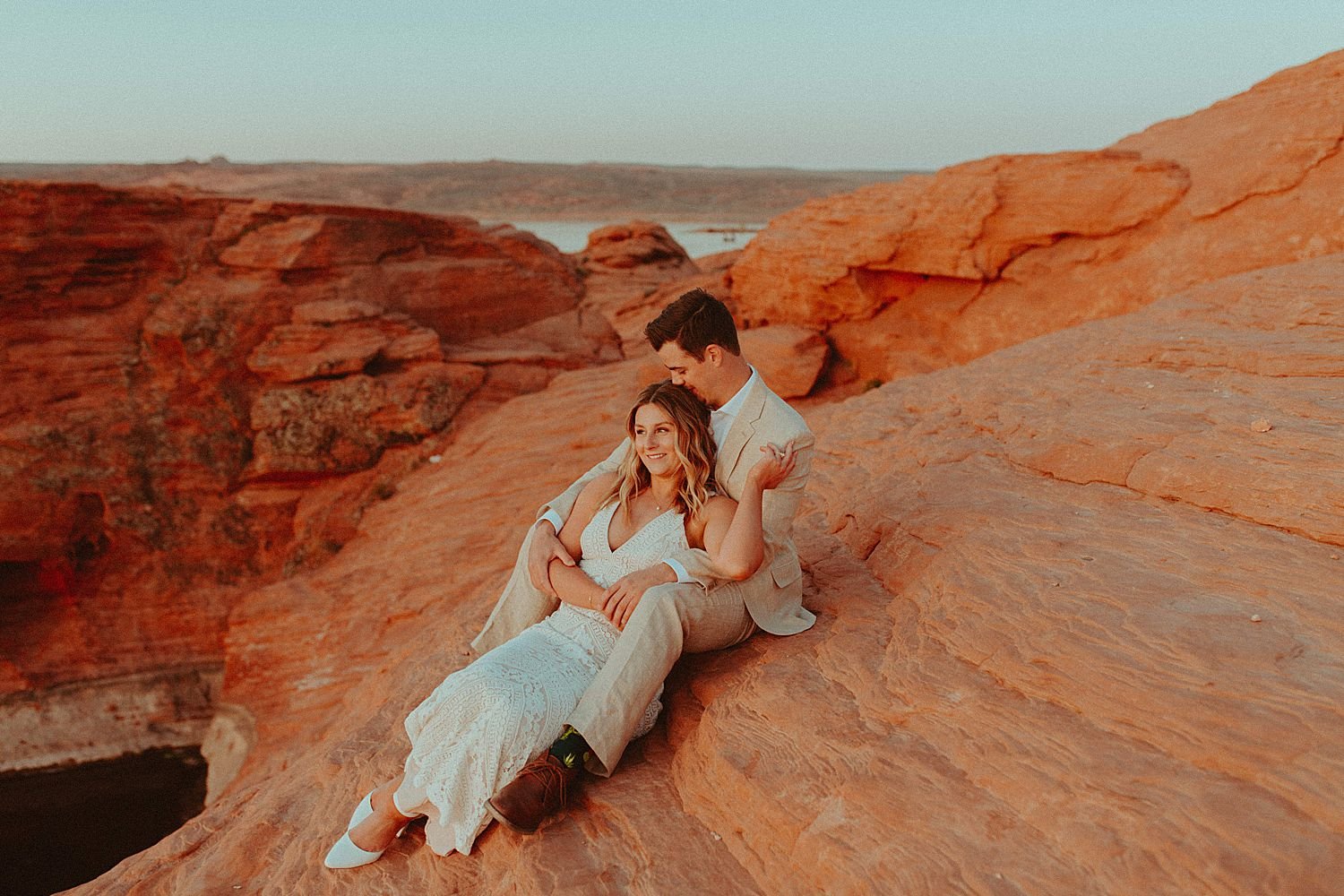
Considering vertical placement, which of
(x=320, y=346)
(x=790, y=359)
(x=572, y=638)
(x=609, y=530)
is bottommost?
(x=320, y=346)

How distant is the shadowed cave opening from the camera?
10.4 meters

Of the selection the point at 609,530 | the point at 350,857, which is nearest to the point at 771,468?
the point at 609,530

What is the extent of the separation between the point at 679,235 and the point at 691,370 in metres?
54.5

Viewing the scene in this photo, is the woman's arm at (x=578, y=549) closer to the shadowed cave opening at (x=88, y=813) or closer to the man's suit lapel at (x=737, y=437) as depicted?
the man's suit lapel at (x=737, y=437)

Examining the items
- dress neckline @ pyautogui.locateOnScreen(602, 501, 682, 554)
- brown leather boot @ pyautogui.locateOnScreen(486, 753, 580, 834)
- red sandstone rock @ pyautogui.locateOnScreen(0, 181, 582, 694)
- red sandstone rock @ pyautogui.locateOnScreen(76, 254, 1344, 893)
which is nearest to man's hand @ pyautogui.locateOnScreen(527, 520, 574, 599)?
dress neckline @ pyautogui.locateOnScreen(602, 501, 682, 554)

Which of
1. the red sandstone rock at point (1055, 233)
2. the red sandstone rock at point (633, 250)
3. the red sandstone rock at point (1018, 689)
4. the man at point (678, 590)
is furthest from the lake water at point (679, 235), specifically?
the man at point (678, 590)

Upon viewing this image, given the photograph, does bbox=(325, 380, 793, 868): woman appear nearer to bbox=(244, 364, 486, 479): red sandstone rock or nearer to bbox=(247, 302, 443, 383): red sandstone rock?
bbox=(244, 364, 486, 479): red sandstone rock

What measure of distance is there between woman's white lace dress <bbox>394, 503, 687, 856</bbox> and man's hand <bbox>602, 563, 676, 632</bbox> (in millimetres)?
195

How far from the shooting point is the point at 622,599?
3.85 meters

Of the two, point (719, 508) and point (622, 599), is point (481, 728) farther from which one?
point (719, 508)

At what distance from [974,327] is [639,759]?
10.5m

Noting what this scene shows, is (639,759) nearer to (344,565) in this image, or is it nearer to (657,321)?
(657,321)

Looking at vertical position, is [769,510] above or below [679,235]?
above

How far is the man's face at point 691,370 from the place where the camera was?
4199 mm
